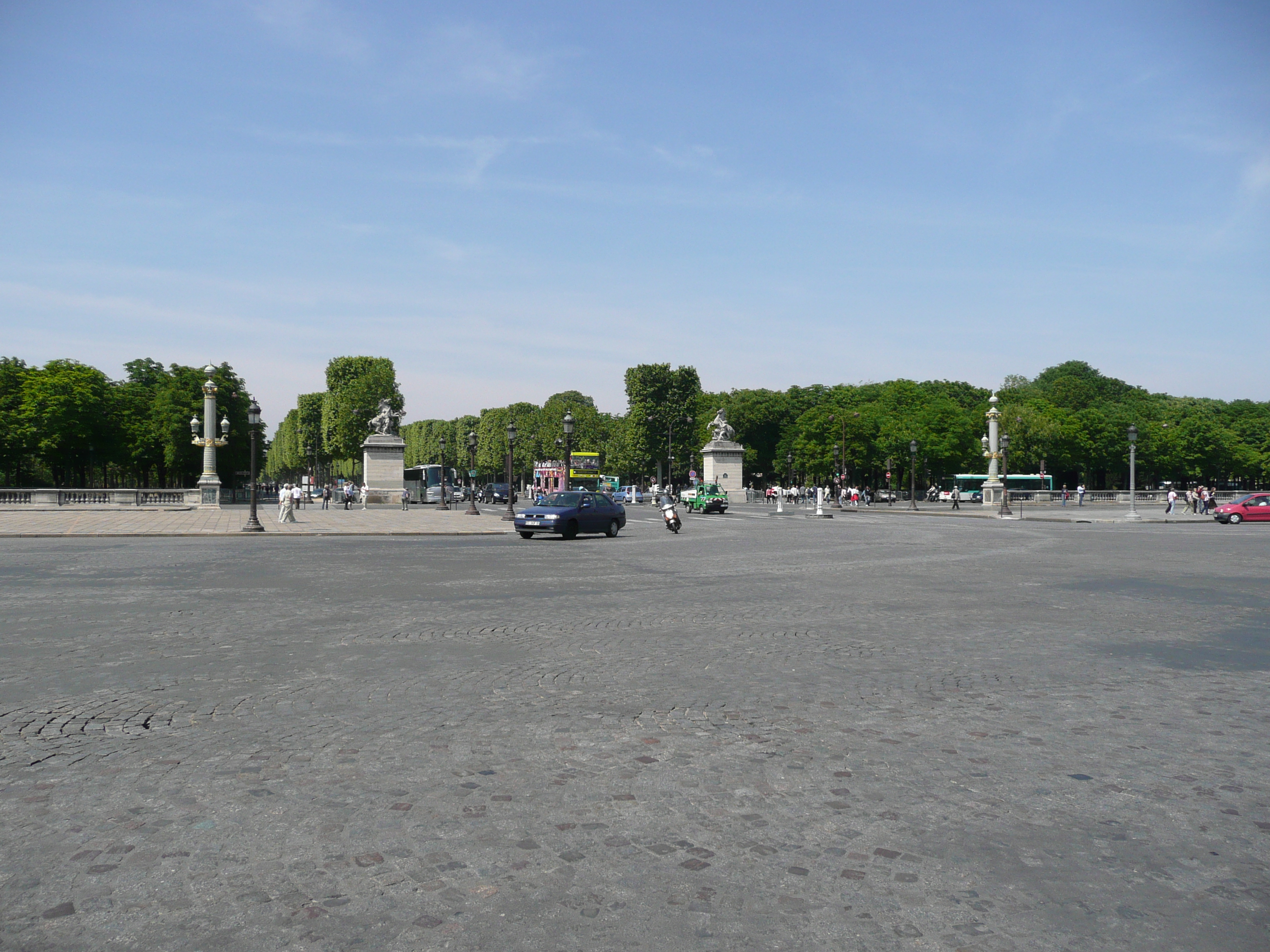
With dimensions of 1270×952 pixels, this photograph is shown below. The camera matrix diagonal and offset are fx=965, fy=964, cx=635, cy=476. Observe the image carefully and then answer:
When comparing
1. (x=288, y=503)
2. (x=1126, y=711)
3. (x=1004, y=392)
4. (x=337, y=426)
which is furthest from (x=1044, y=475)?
(x=1126, y=711)

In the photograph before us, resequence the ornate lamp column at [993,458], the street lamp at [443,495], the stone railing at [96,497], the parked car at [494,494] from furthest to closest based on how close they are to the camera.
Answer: the parked car at [494,494]
the ornate lamp column at [993,458]
the street lamp at [443,495]
the stone railing at [96,497]

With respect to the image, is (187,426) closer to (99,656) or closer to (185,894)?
(99,656)

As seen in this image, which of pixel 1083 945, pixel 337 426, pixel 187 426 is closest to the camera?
pixel 1083 945

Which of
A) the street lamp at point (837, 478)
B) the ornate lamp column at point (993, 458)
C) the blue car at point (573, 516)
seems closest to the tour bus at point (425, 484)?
the street lamp at point (837, 478)

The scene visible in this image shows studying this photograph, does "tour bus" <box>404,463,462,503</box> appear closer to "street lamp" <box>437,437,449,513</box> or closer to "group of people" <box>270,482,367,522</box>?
"street lamp" <box>437,437,449,513</box>

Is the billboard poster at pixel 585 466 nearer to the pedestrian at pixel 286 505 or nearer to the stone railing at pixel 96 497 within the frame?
the stone railing at pixel 96 497

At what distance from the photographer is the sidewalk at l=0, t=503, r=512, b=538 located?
1268 inches

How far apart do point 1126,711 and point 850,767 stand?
2.71 m

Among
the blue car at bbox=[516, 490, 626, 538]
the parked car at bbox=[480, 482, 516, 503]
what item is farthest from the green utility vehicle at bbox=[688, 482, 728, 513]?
the parked car at bbox=[480, 482, 516, 503]

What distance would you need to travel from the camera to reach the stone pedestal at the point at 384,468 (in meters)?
60.6

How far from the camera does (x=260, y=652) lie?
9.23 m

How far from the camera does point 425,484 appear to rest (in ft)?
282

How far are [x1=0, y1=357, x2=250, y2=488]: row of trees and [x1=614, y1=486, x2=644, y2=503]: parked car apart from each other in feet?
111

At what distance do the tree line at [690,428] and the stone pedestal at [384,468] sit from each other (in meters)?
20.8
